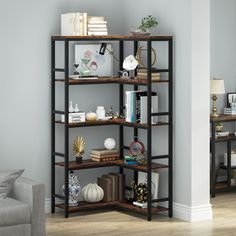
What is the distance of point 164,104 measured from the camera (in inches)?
294

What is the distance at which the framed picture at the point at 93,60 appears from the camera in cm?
769

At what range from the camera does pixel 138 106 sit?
7379 mm

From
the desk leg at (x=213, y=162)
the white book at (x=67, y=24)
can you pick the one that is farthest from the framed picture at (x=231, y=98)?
the white book at (x=67, y=24)

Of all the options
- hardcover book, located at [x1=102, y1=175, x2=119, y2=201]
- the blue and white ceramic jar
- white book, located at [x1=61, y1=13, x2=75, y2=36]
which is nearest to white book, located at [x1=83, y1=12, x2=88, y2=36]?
white book, located at [x1=61, y1=13, x2=75, y2=36]

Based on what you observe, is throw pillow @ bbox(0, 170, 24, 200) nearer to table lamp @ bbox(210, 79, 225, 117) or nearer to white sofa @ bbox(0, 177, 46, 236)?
white sofa @ bbox(0, 177, 46, 236)

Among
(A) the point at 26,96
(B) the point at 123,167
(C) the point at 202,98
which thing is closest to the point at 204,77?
(C) the point at 202,98

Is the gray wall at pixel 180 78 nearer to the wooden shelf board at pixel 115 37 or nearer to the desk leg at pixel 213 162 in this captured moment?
the wooden shelf board at pixel 115 37

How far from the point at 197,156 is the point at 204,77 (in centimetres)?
79

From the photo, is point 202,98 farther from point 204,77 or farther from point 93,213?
Answer: point 93,213

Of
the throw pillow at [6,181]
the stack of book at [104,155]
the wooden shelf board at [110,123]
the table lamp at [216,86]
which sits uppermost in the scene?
the table lamp at [216,86]

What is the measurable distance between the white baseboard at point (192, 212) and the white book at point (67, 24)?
2031 mm

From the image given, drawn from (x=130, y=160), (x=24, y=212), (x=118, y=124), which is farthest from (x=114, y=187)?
(x=24, y=212)

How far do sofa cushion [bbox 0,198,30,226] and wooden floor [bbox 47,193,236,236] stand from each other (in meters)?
0.76

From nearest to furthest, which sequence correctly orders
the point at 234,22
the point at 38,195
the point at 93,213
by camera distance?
the point at 38,195
the point at 93,213
the point at 234,22
